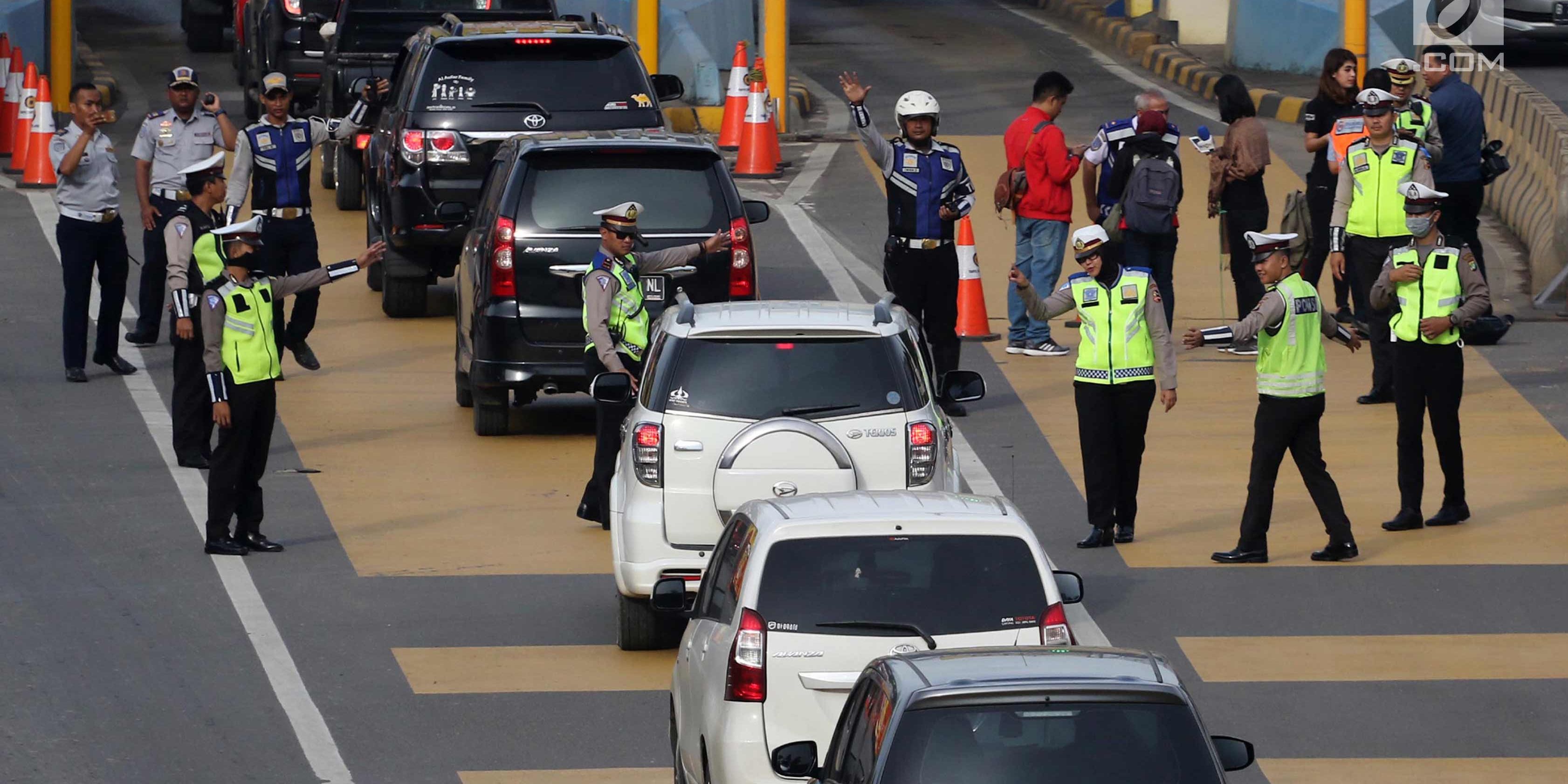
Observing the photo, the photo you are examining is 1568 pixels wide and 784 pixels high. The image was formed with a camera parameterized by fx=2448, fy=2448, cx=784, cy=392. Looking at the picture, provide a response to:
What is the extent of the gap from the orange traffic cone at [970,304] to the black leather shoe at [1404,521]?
16.4 feet

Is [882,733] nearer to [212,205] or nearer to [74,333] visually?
[212,205]

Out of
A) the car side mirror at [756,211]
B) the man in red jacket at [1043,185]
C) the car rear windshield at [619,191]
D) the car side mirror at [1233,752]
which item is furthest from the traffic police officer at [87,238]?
the car side mirror at [1233,752]

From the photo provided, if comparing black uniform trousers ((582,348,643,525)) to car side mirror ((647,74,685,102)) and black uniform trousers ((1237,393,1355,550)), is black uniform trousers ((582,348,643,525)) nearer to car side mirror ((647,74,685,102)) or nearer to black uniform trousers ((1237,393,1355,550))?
black uniform trousers ((1237,393,1355,550))

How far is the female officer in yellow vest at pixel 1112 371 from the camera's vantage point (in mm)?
12773

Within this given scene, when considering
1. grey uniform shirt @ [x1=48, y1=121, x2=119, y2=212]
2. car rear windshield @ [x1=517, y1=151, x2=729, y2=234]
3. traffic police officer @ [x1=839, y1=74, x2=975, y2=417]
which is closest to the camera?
car rear windshield @ [x1=517, y1=151, x2=729, y2=234]

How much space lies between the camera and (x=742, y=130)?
23141mm

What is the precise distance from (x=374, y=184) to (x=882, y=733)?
13.0 meters

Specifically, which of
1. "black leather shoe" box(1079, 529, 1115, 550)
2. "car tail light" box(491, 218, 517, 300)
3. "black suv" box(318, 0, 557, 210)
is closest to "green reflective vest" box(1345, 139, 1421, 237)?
"black leather shoe" box(1079, 529, 1115, 550)

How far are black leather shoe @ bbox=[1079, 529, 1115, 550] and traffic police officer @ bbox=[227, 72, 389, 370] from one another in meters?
6.32

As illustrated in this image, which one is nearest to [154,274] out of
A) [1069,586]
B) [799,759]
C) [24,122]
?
[24,122]

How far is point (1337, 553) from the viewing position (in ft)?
41.3

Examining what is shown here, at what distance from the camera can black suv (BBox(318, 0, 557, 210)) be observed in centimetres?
2180

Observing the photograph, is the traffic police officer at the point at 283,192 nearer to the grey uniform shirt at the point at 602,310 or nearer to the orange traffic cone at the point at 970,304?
the grey uniform shirt at the point at 602,310

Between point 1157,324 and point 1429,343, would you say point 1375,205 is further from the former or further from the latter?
point 1157,324
